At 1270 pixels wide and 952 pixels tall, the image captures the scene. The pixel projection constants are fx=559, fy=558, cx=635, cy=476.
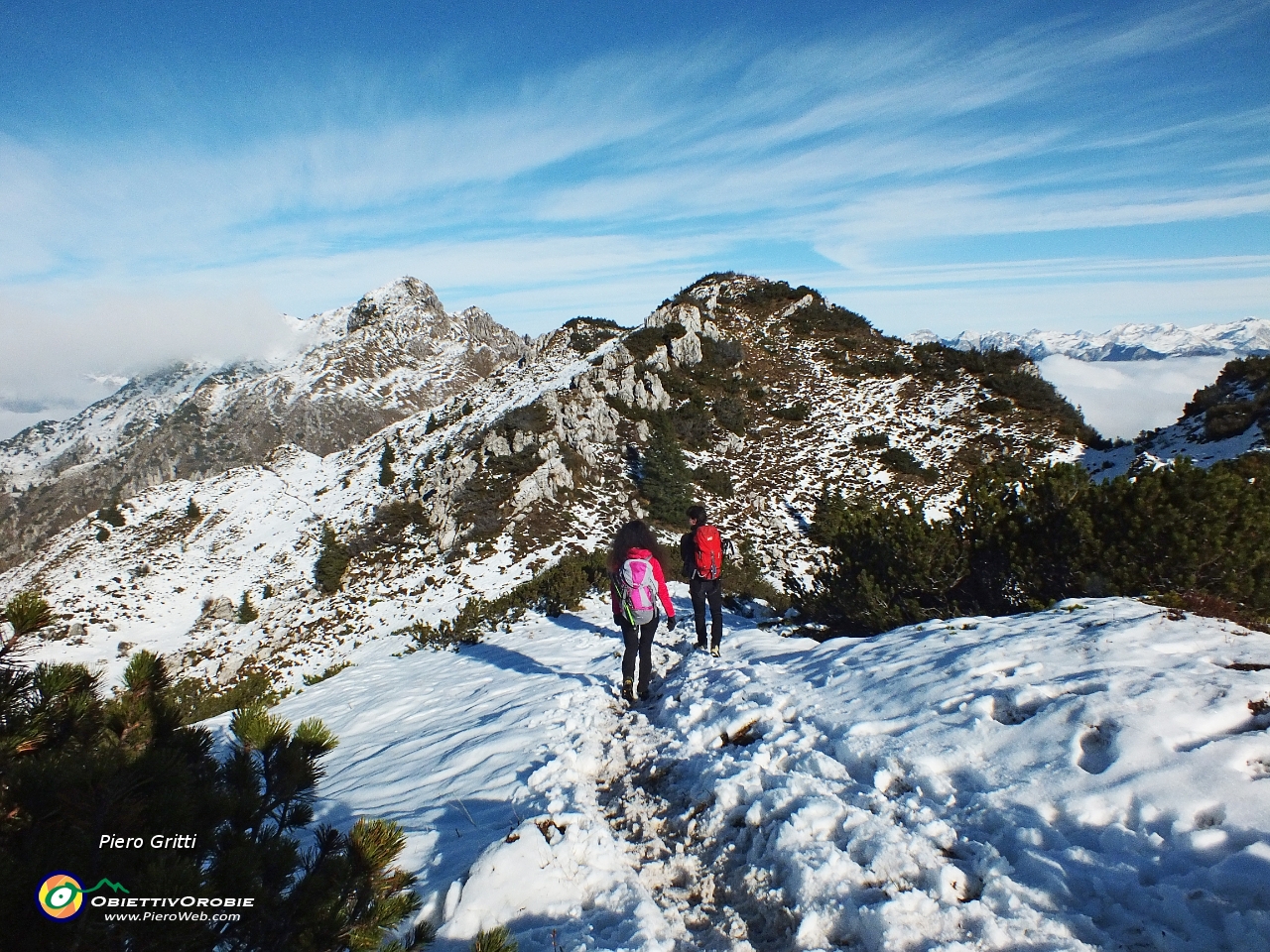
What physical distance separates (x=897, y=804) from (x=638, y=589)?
341 centimetres

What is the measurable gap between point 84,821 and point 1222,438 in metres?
24.1

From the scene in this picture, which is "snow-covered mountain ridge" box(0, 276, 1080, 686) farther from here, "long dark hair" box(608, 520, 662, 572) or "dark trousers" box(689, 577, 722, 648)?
"long dark hair" box(608, 520, 662, 572)

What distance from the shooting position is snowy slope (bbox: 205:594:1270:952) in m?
2.72

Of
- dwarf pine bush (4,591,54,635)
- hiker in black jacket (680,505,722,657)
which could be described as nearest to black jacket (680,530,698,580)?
hiker in black jacket (680,505,722,657)

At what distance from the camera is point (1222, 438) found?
53.8ft

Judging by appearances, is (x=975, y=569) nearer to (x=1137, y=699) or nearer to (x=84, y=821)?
(x=1137, y=699)

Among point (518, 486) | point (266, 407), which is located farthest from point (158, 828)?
point (266, 407)

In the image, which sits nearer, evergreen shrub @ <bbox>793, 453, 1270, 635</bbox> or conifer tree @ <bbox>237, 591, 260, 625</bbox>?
evergreen shrub @ <bbox>793, 453, 1270, 635</bbox>

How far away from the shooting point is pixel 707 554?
789 centimetres

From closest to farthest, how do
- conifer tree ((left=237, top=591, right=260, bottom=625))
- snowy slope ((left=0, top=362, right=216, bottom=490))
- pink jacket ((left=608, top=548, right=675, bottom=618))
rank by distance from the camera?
pink jacket ((left=608, top=548, right=675, bottom=618)) → conifer tree ((left=237, top=591, right=260, bottom=625)) → snowy slope ((left=0, top=362, right=216, bottom=490))

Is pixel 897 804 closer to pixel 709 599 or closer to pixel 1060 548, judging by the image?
pixel 709 599

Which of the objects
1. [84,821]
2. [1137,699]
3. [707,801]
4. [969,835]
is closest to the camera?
[84,821]

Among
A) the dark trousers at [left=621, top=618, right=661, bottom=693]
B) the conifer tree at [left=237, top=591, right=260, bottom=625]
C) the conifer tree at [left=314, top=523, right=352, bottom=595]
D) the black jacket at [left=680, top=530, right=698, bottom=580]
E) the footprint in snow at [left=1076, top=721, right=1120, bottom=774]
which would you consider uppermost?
the black jacket at [left=680, top=530, right=698, bottom=580]

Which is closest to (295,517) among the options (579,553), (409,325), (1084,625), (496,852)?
(579,553)
